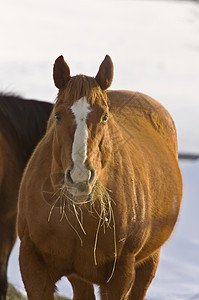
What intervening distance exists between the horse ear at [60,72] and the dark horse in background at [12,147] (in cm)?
281

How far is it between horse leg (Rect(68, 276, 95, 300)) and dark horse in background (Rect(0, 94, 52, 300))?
178 centimetres

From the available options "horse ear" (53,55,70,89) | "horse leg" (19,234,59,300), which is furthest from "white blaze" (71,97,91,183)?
"horse leg" (19,234,59,300)

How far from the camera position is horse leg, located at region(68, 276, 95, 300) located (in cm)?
477

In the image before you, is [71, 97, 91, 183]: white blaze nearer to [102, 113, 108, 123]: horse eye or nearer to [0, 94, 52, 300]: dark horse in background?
[102, 113, 108, 123]: horse eye

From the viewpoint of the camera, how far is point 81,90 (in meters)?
3.55

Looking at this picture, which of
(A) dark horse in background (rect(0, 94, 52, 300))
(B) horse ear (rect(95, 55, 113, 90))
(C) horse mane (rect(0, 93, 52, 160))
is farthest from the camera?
(C) horse mane (rect(0, 93, 52, 160))

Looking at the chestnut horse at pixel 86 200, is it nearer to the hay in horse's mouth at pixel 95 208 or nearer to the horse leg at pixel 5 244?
the hay in horse's mouth at pixel 95 208

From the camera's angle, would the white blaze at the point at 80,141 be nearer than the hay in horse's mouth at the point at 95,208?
Yes

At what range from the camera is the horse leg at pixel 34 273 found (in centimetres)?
392

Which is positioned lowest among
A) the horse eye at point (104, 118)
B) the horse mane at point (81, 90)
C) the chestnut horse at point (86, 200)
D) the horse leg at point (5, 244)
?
the horse leg at point (5, 244)

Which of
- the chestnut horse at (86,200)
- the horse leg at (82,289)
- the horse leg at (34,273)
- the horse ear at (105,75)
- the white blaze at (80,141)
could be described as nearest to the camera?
the white blaze at (80,141)

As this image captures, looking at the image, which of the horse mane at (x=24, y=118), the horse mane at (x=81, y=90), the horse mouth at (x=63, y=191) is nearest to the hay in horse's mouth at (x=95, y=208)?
the horse mouth at (x=63, y=191)

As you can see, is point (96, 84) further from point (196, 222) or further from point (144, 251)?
point (196, 222)

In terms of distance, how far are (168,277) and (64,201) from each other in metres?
5.48
